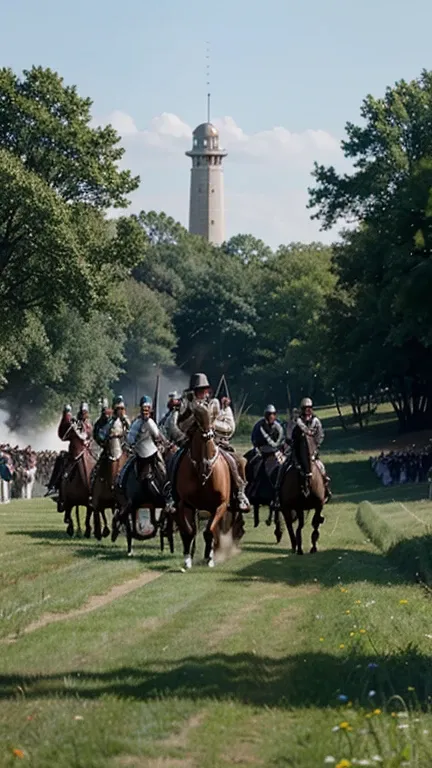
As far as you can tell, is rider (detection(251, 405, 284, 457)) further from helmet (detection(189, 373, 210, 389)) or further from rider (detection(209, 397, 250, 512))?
helmet (detection(189, 373, 210, 389))

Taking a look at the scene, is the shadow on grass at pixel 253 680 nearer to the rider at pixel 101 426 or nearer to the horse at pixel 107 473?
the horse at pixel 107 473

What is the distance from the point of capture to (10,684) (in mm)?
10938

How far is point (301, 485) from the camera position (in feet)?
83.6

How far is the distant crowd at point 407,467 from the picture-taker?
59.5 metres

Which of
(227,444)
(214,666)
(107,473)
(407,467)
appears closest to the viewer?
(214,666)

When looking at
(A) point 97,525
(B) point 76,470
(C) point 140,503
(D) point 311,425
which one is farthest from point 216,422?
(B) point 76,470

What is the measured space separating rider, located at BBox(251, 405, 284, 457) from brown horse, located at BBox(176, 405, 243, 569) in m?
8.76

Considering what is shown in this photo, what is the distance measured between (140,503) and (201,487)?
3758 mm

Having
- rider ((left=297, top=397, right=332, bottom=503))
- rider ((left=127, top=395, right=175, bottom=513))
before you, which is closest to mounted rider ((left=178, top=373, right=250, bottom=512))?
rider ((left=127, top=395, right=175, bottom=513))

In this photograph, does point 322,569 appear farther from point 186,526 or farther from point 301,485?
point 301,485

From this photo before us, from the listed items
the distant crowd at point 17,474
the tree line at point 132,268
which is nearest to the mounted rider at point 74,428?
the distant crowd at point 17,474

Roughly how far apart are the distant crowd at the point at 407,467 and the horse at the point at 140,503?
34.6 m

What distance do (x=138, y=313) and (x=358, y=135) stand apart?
60.3 meters

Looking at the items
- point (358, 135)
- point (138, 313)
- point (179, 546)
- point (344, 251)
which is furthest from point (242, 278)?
point (179, 546)
